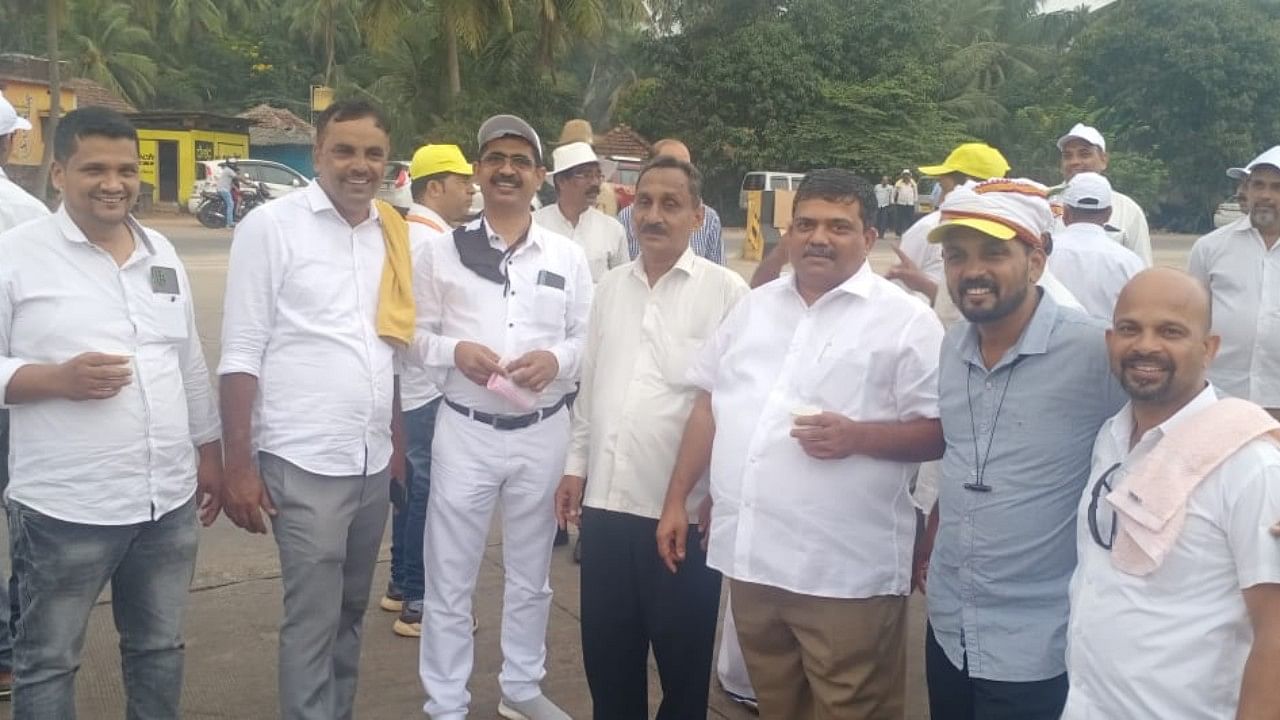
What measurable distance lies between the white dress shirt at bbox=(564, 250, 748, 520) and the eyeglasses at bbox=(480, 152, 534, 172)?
1.78 ft

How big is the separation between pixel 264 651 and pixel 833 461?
2.75 metres

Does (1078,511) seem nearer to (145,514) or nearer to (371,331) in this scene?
(371,331)

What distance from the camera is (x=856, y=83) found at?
33.5 m

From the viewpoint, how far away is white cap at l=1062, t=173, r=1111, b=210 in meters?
5.48

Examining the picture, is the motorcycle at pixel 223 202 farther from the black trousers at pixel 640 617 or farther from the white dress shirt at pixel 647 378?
the black trousers at pixel 640 617

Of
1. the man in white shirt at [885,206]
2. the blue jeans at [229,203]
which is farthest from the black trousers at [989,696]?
the blue jeans at [229,203]

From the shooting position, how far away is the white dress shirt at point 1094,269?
4949mm

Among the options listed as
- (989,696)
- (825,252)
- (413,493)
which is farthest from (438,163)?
(989,696)

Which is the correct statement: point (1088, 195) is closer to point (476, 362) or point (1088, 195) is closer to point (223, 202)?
point (476, 362)

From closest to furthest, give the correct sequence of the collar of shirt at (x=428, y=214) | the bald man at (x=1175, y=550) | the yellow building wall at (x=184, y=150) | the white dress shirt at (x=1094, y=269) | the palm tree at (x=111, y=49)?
the bald man at (x=1175, y=550)
the white dress shirt at (x=1094, y=269)
the collar of shirt at (x=428, y=214)
the yellow building wall at (x=184, y=150)
the palm tree at (x=111, y=49)

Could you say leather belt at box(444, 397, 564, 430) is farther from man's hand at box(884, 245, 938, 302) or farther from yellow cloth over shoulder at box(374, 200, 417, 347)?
man's hand at box(884, 245, 938, 302)

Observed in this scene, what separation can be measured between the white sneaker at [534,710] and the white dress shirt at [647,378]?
0.87 m

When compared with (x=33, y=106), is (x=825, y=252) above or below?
below

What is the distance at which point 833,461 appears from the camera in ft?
9.61
